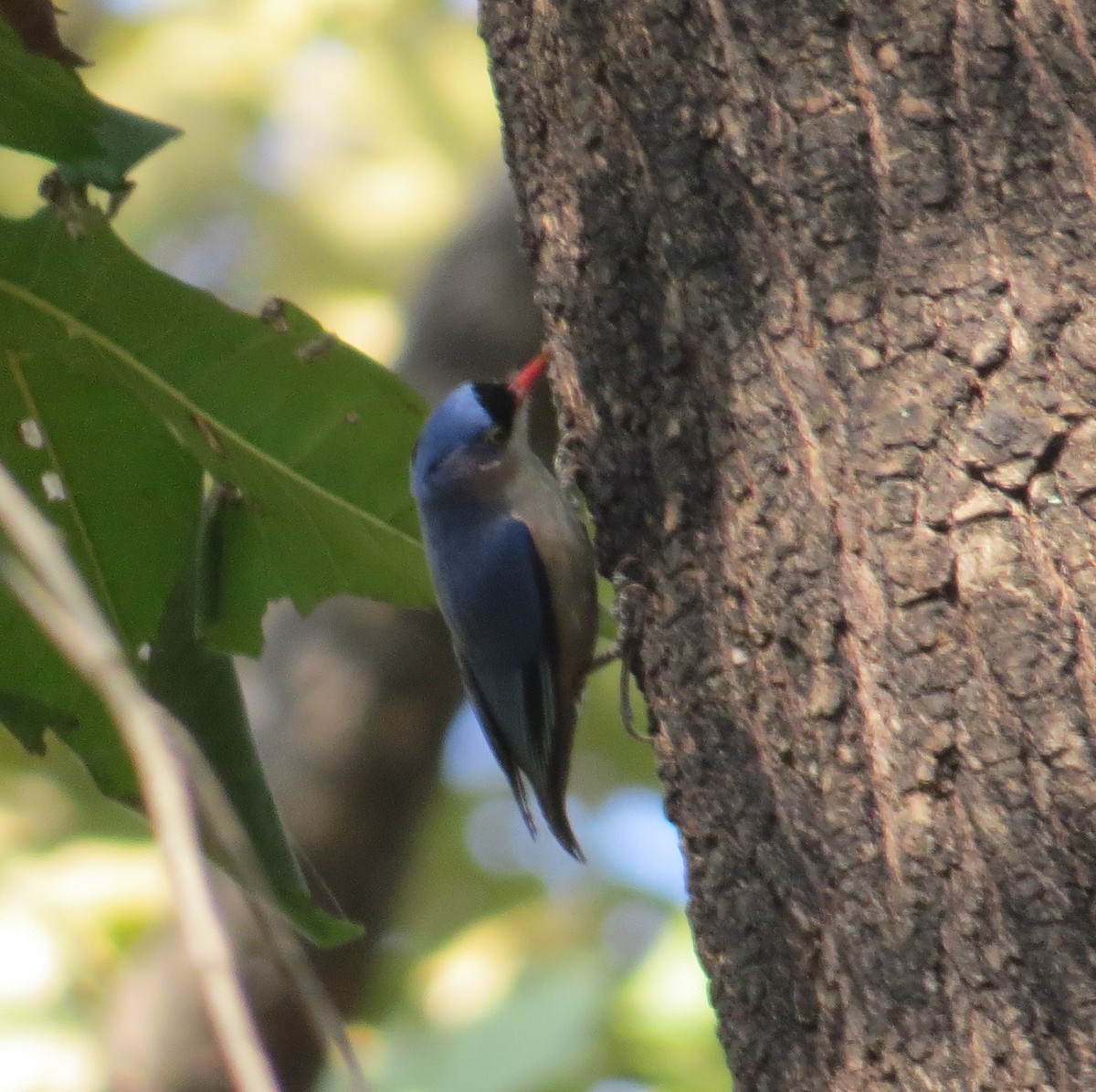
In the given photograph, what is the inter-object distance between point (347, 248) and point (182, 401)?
564 cm

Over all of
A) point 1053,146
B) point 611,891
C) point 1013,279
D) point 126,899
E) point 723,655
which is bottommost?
point 611,891

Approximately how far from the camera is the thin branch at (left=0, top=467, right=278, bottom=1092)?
753mm

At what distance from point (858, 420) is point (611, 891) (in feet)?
17.8

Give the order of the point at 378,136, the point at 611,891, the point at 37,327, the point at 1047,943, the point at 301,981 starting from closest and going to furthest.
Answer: the point at 301,981
the point at 1047,943
the point at 37,327
the point at 611,891
the point at 378,136

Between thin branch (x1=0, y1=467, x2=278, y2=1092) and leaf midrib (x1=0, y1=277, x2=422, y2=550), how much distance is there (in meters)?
1.74

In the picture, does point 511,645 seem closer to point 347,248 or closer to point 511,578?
point 511,578

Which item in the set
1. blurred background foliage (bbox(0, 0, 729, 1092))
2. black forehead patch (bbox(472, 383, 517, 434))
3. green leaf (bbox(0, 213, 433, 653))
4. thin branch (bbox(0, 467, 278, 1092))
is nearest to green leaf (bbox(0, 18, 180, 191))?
green leaf (bbox(0, 213, 433, 653))

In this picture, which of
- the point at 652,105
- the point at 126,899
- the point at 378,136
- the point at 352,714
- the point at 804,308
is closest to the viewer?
the point at 804,308

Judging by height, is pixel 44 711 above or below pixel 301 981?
below

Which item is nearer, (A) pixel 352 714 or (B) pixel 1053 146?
(B) pixel 1053 146

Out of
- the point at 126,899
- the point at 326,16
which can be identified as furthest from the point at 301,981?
the point at 326,16

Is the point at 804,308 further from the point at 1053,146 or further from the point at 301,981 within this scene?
the point at 301,981

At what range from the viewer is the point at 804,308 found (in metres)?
2.08

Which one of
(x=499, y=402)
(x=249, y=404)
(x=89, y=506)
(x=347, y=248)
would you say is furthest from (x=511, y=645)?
(x=347, y=248)
